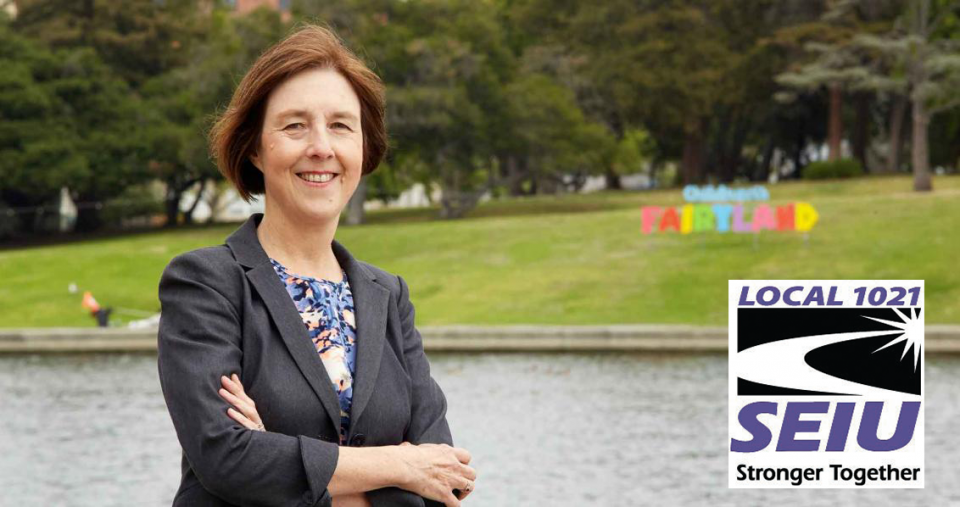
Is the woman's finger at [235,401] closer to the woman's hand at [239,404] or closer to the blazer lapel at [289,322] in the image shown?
the woman's hand at [239,404]

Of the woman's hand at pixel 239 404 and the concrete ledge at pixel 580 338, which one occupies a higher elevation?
the woman's hand at pixel 239 404

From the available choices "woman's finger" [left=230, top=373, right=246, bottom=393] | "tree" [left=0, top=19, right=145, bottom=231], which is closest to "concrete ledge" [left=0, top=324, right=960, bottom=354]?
"woman's finger" [left=230, top=373, right=246, bottom=393]

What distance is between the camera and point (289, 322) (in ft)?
9.18

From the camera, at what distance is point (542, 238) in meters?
32.0

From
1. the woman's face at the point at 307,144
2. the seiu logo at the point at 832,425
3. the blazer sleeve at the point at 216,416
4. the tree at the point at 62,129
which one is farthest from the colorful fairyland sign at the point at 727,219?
the blazer sleeve at the point at 216,416

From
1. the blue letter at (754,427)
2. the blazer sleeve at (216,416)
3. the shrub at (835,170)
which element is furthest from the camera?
the shrub at (835,170)

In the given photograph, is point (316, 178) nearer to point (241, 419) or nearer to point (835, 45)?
point (241, 419)

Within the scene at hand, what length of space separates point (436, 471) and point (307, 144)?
0.70 metres

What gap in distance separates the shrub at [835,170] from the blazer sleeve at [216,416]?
44.6m

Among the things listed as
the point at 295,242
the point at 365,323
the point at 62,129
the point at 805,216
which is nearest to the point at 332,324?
the point at 365,323

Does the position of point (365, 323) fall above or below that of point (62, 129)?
above

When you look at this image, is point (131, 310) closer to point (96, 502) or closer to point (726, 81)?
point (96, 502)

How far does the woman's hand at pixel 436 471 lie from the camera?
2.88 meters

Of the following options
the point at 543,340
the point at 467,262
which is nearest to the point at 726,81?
the point at 467,262
